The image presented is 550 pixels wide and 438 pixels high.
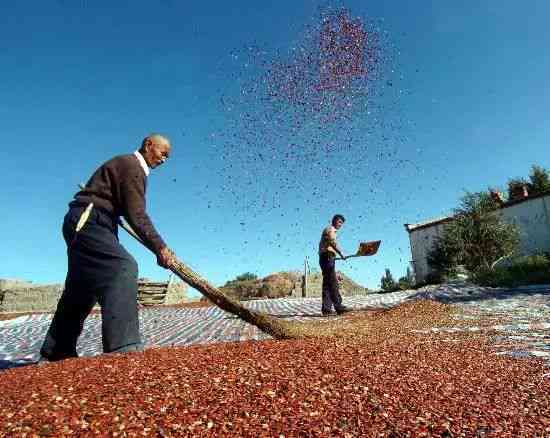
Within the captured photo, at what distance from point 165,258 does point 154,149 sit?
92 centimetres

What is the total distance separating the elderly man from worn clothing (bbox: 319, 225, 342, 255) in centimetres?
503

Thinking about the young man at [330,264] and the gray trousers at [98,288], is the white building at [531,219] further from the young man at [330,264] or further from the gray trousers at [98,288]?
the gray trousers at [98,288]

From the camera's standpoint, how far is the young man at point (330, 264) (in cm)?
769

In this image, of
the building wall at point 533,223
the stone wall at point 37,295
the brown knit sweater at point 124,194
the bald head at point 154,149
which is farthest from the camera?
the building wall at point 533,223

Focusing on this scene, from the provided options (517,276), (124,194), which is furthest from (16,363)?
(517,276)

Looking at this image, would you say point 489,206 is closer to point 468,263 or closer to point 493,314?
point 468,263

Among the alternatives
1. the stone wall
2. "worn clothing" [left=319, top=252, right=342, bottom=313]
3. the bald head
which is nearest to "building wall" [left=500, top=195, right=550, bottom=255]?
the stone wall

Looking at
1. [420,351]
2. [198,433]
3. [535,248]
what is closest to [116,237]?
[198,433]

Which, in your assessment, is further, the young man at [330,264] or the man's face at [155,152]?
the young man at [330,264]

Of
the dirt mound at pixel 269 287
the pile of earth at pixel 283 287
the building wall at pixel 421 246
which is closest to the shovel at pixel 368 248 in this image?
the pile of earth at pixel 283 287

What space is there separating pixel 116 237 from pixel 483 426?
272 centimetres

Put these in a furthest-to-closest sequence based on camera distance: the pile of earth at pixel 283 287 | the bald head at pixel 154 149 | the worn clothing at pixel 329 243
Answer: the pile of earth at pixel 283 287
the worn clothing at pixel 329 243
the bald head at pixel 154 149

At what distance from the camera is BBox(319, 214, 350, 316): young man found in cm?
769

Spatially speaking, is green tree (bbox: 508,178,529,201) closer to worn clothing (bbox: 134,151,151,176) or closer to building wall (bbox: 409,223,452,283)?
building wall (bbox: 409,223,452,283)
